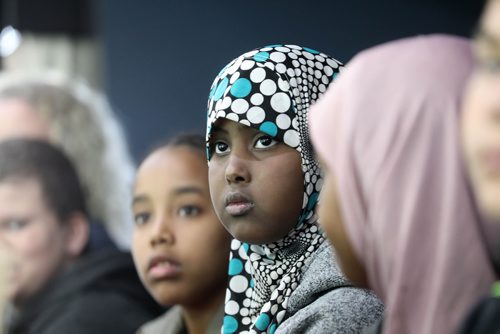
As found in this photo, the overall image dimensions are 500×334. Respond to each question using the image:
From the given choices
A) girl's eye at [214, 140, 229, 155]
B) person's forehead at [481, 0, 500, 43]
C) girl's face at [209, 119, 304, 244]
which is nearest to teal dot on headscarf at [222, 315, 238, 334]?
girl's face at [209, 119, 304, 244]

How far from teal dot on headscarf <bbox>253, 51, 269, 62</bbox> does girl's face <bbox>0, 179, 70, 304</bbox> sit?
5.51 ft

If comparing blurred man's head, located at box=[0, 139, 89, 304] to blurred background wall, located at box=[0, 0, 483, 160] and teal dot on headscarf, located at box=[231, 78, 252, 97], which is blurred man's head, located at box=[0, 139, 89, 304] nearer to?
blurred background wall, located at box=[0, 0, 483, 160]

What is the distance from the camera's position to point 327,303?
8.67 feet

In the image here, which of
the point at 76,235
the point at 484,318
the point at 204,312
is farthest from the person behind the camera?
the point at 76,235

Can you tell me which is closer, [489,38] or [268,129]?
[489,38]

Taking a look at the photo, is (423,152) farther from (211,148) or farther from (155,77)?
(155,77)

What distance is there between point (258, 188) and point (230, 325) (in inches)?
16.1

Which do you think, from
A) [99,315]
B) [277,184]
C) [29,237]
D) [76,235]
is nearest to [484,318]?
[277,184]

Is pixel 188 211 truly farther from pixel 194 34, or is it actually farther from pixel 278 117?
pixel 194 34

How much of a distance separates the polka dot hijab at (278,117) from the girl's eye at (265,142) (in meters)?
0.02

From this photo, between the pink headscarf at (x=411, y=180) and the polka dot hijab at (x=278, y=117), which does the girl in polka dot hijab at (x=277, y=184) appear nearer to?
the polka dot hijab at (x=278, y=117)

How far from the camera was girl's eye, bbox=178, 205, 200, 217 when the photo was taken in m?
3.44

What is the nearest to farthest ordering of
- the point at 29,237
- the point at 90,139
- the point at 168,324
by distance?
the point at 168,324 < the point at 29,237 < the point at 90,139

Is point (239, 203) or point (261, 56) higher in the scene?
point (261, 56)
